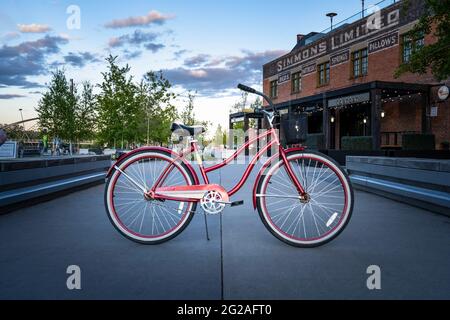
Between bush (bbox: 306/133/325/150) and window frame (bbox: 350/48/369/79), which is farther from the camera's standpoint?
→ window frame (bbox: 350/48/369/79)

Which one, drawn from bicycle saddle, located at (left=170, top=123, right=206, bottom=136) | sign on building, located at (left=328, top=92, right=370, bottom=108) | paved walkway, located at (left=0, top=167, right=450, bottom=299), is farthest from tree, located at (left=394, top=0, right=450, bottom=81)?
sign on building, located at (left=328, top=92, right=370, bottom=108)

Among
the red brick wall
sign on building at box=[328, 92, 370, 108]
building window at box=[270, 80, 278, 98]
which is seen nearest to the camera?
the red brick wall

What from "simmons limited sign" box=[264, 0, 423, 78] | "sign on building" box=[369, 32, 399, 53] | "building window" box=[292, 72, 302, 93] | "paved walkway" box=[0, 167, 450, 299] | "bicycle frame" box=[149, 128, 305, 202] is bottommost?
"paved walkway" box=[0, 167, 450, 299]

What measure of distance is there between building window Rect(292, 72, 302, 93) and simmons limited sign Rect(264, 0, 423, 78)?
0.94 meters

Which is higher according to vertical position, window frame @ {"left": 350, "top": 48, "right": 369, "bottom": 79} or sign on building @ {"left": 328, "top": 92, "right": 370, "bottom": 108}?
window frame @ {"left": 350, "top": 48, "right": 369, "bottom": 79}

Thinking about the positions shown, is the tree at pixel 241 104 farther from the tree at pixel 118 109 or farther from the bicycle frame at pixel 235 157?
the bicycle frame at pixel 235 157

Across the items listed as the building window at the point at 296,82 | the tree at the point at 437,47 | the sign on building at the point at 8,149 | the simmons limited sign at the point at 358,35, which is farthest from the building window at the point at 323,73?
the sign on building at the point at 8,149

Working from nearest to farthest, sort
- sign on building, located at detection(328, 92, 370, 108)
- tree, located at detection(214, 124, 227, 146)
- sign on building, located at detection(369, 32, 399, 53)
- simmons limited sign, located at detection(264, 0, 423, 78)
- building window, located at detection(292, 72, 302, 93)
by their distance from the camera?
sign on building, located at detection(328, 92, 370, 108)
simmons limited sign, located at detection(264, 0, 423, 78)
sign on building, located at detection(369, 32, 399, 53)
building window, located at detection(292, 72, 302, 93)
tree, located at detection(214, 124, 227, 146)

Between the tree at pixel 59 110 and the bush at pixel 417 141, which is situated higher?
the tree at pixel 59 110

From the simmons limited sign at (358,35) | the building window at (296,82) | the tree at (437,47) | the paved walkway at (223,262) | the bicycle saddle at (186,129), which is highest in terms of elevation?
the simmons limited sign at (358,35)

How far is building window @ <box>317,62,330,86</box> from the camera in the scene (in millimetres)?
28903

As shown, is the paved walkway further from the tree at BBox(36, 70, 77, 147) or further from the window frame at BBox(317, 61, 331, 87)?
the tree at BBox(36, 70, 77, 147)

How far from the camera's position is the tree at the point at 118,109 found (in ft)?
104

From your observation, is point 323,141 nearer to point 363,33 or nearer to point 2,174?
point 363,33
